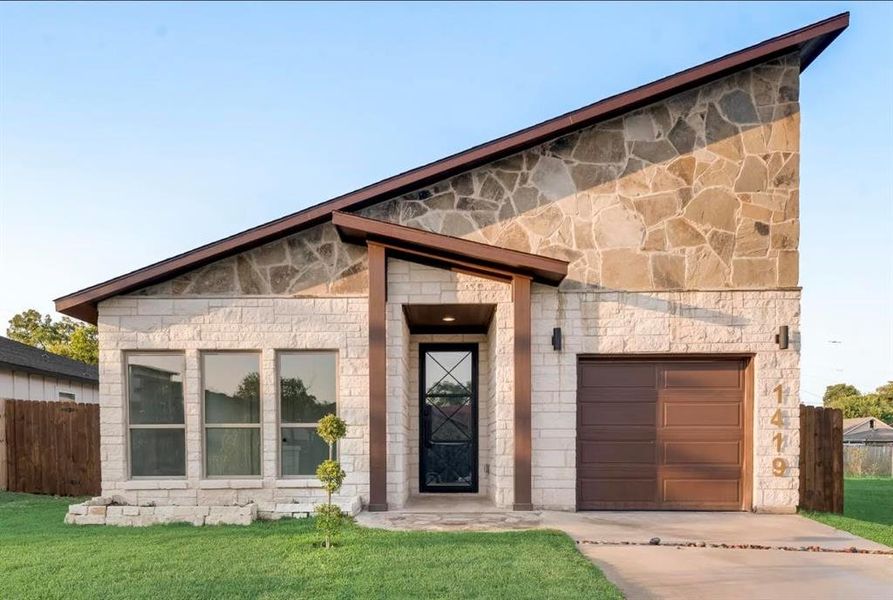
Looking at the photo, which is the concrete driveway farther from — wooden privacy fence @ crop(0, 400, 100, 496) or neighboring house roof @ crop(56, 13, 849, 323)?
wooden privacy fence @ crop(0, 400, 100, 496)

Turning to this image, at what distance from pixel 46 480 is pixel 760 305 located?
43.9 feet

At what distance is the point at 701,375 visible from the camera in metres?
8.43

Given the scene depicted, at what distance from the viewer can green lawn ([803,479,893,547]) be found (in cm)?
711

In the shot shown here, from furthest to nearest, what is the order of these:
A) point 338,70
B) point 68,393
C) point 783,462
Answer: point 68,393
point 338,70
point 783,462

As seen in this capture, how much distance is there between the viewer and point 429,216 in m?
8.55

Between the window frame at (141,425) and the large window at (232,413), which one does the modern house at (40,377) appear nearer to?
the window frame at (141,425)

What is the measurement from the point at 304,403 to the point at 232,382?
1097 millimetres

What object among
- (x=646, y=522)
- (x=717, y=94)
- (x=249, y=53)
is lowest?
(x=646, y=522)

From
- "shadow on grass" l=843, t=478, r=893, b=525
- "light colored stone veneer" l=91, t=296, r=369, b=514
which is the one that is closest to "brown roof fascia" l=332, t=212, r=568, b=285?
"light colored stone veneer" l=91, t=296, r=369, b=514

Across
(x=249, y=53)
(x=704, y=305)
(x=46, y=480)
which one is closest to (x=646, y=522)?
(x=704, y=305)

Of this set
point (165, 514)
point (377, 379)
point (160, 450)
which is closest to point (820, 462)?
point (377, 379)

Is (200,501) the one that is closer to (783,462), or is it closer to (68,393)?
(783,462)

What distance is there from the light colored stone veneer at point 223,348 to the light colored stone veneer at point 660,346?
254 centimetres

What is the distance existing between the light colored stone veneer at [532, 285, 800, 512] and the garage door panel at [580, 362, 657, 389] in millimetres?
275
